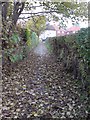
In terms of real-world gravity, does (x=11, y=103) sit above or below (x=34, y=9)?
below

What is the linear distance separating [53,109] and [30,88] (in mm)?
1595

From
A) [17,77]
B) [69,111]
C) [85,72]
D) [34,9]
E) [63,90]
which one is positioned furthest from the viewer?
[34,9]

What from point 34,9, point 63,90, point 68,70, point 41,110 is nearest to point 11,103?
point 41,110

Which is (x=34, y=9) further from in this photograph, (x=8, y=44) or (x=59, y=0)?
(x=8, y=44)

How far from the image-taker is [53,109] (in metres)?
3.90

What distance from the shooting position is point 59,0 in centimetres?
1016

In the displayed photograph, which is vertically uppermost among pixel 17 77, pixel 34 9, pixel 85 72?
pixel 34 9

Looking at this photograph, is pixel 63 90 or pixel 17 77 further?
pixel 17 77

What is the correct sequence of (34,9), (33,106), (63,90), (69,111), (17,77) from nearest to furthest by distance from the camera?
(69,111)
(33,106)
(63,90)
(17,77)
(34,9)

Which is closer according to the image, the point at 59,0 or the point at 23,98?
the point at 23,98

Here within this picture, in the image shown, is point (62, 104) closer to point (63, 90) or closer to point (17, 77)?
point (63, 90)

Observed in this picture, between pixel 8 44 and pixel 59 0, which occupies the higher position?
pixel 59 0

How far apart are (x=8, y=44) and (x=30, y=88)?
2.60m

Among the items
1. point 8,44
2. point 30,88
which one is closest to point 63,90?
point 30,88
